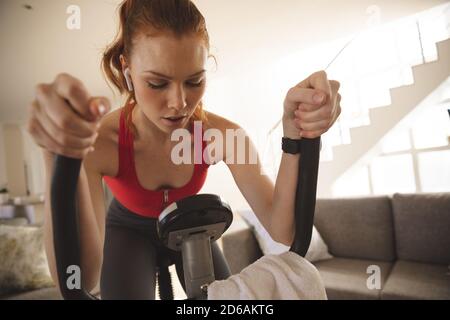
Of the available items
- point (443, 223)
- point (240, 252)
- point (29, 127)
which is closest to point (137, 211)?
point (29, 127)

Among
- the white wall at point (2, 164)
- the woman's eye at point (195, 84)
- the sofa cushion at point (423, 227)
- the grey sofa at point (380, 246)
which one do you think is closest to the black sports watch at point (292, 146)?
the woman's eye at point (195, 84)

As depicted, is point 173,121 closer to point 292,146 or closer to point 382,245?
point 292,146

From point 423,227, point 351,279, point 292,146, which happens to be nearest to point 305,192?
point 292,146

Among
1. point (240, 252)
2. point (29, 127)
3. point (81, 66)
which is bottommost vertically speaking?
point (240, 252)

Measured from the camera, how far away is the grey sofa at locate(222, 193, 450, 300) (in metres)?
1.15

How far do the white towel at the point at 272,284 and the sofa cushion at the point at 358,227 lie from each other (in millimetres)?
958

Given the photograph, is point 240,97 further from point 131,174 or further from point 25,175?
point 25,175

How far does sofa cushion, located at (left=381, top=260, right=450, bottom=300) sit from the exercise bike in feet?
2.99

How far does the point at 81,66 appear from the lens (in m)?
0.49

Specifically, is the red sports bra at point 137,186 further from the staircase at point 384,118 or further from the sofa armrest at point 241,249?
the staircase at point 384,118

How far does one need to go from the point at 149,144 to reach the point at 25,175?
191 millimetres

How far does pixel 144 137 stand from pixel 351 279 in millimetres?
1049

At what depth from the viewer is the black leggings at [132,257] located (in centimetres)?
46
